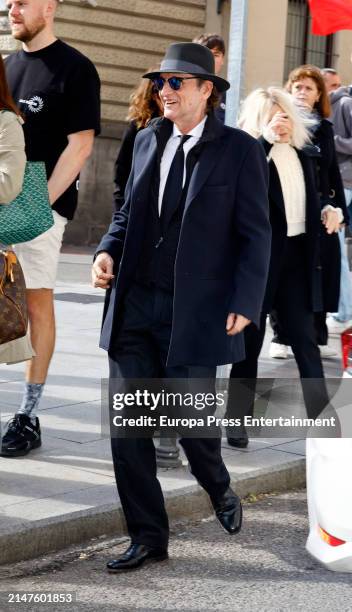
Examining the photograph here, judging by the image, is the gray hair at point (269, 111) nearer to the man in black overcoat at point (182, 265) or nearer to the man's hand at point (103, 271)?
the man in black overcoat at point (182, 265)

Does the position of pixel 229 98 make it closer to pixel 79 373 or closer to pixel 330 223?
pixel 330 223

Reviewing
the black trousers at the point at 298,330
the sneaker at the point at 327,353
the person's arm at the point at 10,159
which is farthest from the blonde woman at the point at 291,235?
the sneaker at the point at 327,353

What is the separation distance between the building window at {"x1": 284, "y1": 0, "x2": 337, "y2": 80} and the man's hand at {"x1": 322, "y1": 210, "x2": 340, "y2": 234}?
16.8m

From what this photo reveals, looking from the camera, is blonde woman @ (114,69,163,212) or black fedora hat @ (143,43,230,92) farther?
blonde woman @ (114,69,163,212)

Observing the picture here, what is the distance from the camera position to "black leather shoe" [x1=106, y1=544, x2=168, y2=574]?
4.58 m

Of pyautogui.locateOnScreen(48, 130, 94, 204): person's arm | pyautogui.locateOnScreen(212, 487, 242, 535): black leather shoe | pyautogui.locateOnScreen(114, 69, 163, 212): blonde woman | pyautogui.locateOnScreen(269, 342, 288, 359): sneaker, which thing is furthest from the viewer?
pyautogui.locateOnScreen(269, 342, 288, 359): sneaker

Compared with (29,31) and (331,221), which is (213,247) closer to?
(29,31)

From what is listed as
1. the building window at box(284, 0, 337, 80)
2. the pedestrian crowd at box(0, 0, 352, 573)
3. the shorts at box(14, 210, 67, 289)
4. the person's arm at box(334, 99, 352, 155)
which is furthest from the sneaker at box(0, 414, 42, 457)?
the building window at box(284, 0, 337, 80)

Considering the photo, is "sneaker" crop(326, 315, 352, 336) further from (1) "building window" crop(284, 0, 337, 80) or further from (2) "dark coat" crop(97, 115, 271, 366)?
(1) "building window" crop(284, 0, 337, 80)

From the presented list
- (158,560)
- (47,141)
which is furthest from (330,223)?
(158,560)

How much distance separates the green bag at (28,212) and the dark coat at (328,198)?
6.47ft

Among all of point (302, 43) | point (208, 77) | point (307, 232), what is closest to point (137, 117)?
point (307, 232)

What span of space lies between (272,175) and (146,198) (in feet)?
6.13

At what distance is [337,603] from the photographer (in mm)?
4254
